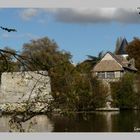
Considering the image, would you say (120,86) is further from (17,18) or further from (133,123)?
(17,18)

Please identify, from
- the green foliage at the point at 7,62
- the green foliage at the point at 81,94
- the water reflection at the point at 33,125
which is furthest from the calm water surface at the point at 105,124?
the green foliage at the point at 7,62

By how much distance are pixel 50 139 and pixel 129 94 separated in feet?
2.07

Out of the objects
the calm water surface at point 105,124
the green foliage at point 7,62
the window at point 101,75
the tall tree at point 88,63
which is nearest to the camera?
the green foliage at point 7,62

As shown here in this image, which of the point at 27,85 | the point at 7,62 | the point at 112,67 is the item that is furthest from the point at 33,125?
the point at 112,67

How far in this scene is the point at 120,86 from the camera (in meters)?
2.40

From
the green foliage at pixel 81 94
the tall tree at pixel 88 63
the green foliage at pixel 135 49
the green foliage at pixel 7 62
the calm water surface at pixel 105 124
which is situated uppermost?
the green foliage at pixel 135 49

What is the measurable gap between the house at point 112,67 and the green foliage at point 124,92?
46 mm

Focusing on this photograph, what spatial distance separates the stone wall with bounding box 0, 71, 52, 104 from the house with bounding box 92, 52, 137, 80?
513 mm

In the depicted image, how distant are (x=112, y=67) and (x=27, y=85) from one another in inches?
33.2

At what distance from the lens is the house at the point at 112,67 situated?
2.28 meters

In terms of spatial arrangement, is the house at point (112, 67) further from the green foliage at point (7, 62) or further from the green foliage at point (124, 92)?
the green foliage at point (7, 62)

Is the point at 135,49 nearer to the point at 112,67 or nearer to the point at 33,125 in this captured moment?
the point at 112,67

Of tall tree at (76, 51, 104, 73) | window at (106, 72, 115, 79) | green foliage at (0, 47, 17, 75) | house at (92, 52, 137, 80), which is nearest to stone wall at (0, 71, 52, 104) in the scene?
green foliage at (0, 47, 17, 75)

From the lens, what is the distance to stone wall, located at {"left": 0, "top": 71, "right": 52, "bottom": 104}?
1.65 metres
